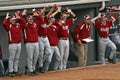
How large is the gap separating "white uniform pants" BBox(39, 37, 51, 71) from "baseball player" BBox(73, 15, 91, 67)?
1553 mm

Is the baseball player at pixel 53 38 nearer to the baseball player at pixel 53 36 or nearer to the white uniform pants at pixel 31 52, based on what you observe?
the baseball player at pixel 53 36

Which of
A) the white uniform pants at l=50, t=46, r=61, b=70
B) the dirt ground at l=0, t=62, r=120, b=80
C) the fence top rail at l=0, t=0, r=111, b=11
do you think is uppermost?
the fence top rail at l=0, t=0, r=111, b=11

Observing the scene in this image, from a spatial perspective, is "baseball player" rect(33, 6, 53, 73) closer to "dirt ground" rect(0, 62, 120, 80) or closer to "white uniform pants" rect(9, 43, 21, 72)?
"dirt ground" rect(0, 62, 120, 80)

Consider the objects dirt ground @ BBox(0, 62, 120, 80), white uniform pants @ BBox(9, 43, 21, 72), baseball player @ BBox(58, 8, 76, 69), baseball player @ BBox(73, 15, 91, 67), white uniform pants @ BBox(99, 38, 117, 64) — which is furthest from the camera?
white uniform pants @ BBox(99, 38, 117, 64)

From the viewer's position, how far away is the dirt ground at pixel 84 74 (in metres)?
12.8

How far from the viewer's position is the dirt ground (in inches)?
505

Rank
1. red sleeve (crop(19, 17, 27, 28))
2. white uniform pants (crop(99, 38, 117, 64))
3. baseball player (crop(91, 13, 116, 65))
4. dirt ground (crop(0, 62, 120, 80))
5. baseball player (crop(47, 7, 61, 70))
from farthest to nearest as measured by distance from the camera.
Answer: white uniform pants (crop(99, 38, 117, 64)), baseball player (crop(91, 13, 116, 65)), baseball player (crop(47, 7, 61, 70)), red sleeve (crop(19, 17, 27, 28)), dirt ground (crop(0, 62, 120, 80))

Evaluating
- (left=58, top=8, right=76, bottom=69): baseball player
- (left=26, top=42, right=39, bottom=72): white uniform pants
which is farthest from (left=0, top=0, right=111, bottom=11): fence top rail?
(left=26, top=42, right=39, bottom=72): white uniform pants

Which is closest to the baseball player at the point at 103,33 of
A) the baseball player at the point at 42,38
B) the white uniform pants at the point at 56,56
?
the white uniform pants at the point at 56,56

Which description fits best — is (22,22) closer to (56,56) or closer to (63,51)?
(56,56)

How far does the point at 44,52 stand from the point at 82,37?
1.83 m

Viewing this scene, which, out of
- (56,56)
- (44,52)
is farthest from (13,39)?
(56,56)

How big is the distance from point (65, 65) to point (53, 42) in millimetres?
981

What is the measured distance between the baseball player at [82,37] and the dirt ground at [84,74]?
1.51ft
